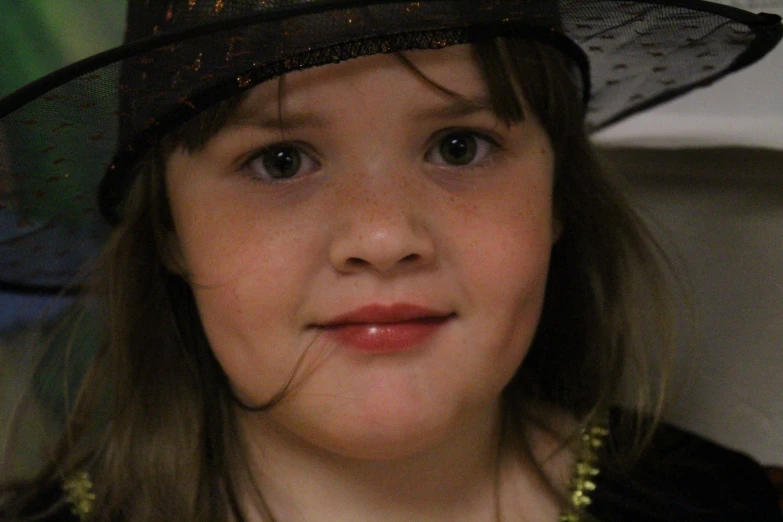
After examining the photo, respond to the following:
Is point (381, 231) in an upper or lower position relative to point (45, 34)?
lower

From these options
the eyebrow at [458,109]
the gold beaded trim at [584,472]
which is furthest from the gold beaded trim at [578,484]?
the eyebrow at [458,109]

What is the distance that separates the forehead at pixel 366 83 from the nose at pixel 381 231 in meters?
0.08

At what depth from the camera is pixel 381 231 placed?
0.75 meters

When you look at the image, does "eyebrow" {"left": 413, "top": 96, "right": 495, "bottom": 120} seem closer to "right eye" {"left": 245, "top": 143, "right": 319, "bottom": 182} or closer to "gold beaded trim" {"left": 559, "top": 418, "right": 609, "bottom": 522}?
"right eye" {"left": 245, "top": 143, "right": 319, "bottom": 182}

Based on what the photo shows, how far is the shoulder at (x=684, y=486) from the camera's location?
103 centimetres

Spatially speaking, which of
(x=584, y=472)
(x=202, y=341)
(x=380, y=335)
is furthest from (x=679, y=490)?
(x=202, y=341)

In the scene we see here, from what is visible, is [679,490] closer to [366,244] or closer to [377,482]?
[377,482]

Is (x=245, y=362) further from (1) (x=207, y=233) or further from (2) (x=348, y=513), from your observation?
(2) (x=348, y=513)

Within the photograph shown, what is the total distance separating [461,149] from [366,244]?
0.16 meters

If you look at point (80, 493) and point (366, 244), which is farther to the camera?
point (80, 493)

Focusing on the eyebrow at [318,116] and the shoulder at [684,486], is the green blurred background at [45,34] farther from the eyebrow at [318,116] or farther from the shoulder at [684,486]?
the shoulder at [684,486]

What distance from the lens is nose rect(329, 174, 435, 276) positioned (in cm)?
75

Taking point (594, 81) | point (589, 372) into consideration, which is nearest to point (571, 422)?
point (589, 372)

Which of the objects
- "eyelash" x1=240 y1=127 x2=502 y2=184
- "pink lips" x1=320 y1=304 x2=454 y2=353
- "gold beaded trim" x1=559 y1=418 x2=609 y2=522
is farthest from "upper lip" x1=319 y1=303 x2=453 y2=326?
"gold beaded trim" x1=559 y1=418 x2=609 y2=522
